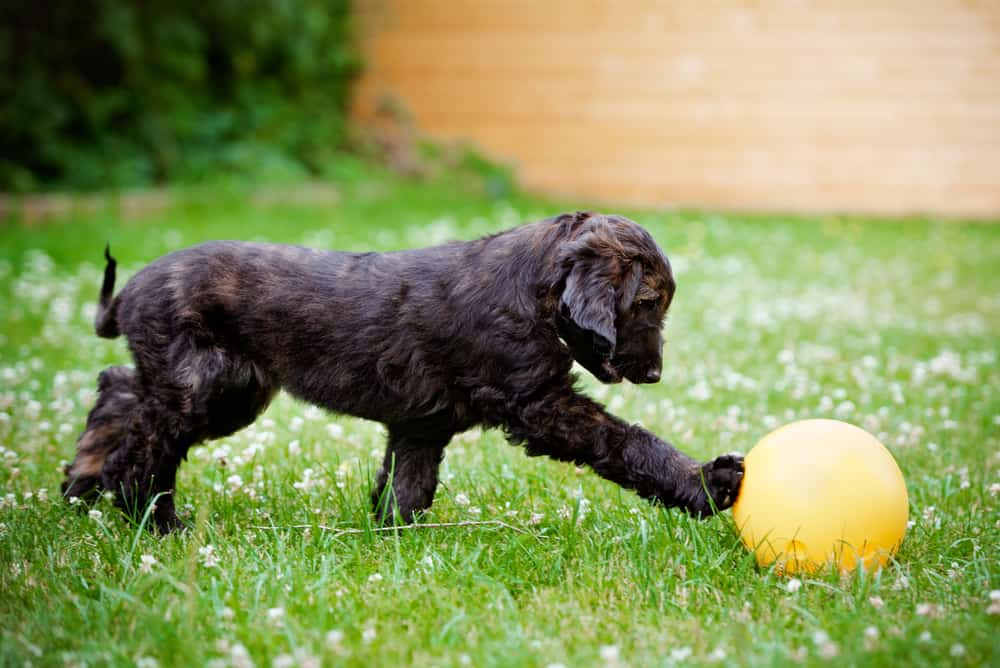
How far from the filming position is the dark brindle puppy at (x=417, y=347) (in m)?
3.47

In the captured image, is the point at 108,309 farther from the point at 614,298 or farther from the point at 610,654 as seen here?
the point at 610,654

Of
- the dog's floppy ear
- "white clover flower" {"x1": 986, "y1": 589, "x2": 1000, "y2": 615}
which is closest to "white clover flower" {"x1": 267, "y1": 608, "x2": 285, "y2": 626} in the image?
the dog's floppy ear

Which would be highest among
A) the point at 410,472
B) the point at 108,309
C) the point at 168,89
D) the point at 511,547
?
the point at 168,89

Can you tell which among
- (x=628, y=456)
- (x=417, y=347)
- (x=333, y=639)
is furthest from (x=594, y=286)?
(x=333, y=639)

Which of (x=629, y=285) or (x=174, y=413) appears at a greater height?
(x=629, y=285)

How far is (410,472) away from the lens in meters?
3.95

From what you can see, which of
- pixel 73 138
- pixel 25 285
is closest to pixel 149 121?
pixel 73 138

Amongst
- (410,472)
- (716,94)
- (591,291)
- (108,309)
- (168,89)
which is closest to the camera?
(591,291)

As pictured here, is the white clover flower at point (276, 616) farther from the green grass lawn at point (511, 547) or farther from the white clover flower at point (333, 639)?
the white clover flower at point (333, 639)

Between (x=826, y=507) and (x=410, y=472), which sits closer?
(x=826, y=507)

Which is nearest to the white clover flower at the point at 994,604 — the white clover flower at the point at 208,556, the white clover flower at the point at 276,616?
the white clover flower at the point at 276,616

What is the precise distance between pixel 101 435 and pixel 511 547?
1.87 metres

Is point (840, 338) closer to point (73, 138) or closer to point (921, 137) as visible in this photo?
point (921, 137)

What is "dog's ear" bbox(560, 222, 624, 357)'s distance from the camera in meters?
3.38
